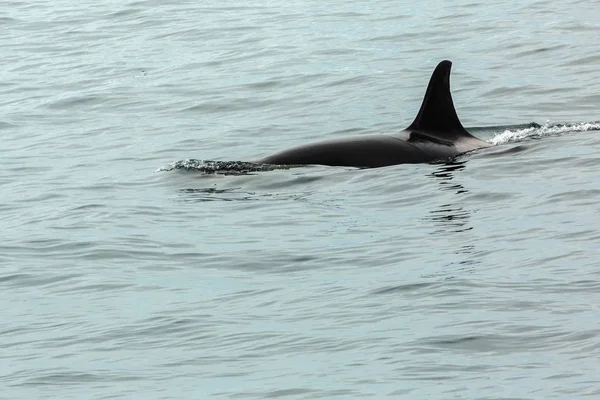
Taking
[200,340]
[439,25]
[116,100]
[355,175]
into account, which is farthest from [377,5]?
A: [200,340]

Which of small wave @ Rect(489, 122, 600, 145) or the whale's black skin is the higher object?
the whale's black skin

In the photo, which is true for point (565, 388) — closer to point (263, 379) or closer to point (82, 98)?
point (263, 379)

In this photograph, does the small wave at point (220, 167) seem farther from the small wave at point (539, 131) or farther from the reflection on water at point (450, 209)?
the small wave at point (539, 131)

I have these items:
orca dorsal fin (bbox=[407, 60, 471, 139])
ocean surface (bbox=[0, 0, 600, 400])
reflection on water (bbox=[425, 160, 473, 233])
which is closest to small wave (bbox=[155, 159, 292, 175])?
ocean surface (bbox=[0, 0, 600, 400])

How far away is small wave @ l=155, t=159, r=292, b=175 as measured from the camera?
55.2ft

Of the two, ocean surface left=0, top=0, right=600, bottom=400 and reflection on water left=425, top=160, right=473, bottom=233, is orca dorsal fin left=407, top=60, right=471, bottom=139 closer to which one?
ocean surface left=0, top=0, right=600, bottom=400

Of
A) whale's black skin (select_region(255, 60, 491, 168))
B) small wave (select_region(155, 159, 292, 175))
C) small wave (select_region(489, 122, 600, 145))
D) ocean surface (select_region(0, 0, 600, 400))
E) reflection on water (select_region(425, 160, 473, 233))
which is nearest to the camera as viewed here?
ocean surface (select_region(0, 0, 600, 400))

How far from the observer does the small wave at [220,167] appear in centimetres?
1681

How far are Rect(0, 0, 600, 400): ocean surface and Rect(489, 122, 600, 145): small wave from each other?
7 cm

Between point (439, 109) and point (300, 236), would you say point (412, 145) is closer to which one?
point (439, 109)

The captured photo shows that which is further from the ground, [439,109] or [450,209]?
[439,109]

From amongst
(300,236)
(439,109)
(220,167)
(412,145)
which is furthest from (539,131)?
(300,236)

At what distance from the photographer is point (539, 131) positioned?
1838 centimetres

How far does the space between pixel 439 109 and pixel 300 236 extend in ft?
12.8
